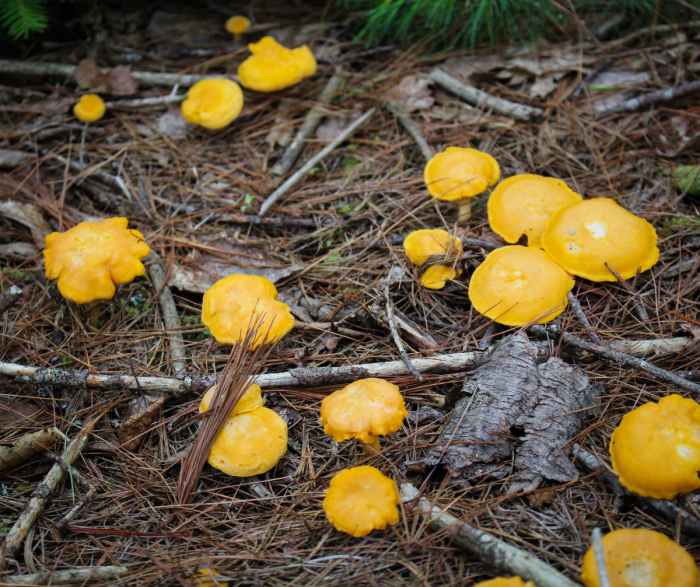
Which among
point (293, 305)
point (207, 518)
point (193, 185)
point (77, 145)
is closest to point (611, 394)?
point (293, 305)

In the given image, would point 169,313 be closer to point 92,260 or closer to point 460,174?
point 92,260

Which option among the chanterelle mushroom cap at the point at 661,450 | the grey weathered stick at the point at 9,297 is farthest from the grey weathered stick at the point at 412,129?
the grey weathered stick at the point at 9,297

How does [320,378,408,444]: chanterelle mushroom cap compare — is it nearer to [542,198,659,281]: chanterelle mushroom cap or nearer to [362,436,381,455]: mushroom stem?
[362,436,381,455]: mushroom stem

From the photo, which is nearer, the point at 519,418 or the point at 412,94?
the point at 519,418

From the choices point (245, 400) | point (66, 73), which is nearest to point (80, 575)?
point (245, 400)

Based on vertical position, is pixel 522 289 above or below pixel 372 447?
above

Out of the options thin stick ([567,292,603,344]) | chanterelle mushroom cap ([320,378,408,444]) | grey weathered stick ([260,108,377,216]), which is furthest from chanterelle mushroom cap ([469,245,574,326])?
grey weathered stick ([260,108,377,216])

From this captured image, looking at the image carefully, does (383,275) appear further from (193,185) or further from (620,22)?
(620,22)
